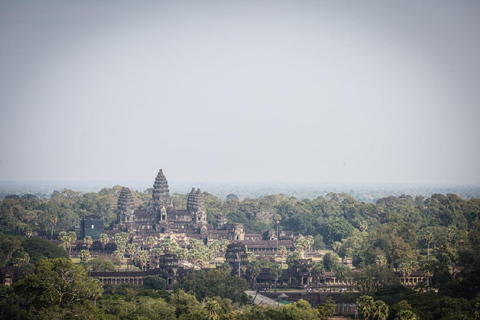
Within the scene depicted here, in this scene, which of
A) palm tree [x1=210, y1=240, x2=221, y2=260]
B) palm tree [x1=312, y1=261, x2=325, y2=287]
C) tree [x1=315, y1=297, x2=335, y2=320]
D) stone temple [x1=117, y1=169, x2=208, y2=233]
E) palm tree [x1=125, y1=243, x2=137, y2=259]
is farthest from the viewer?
stone temple [x1=117, y1=169, x2=208, y2=233]

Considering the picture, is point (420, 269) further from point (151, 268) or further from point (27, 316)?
point (27, 316)

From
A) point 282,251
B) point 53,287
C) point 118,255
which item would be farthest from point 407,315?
point 282,251

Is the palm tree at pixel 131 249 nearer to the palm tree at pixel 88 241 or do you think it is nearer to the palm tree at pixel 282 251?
the palm tree at pixel 88 241

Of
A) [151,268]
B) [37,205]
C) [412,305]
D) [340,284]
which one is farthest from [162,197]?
[412,305]

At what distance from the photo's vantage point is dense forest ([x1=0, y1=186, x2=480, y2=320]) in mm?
70812

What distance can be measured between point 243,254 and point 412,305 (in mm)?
37705

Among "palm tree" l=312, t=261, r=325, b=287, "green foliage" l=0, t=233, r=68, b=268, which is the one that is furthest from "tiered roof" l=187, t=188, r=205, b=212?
"palm tree" l=312, t=261, r=325, b=287

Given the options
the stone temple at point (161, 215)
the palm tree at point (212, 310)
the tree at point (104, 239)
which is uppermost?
the stone temple at point (161, 215)

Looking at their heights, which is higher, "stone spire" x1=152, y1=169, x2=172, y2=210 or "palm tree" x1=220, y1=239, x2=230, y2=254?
"stone spire" x1=152, y1=169, x2=172, y2=210

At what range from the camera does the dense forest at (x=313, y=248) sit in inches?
2788

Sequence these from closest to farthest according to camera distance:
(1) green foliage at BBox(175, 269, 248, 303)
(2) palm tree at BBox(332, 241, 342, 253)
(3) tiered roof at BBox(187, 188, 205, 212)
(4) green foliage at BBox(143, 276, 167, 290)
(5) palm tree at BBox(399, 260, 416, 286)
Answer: (1) green foliage at BBox(175, 269, 248, 303) → (4) green foliage at BBox(143, 276, 167, 290) → (5) palm tree at BBox(399, 260, 416, 286) → (2) palm tree at BBox(332, 241, 342, 253) → (3) tiered roof at BBox(187, 188, 205, 212)

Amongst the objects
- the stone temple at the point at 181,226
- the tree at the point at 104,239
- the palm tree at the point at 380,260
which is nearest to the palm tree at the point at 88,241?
the tree at the point at 104,239

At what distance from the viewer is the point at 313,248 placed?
148m

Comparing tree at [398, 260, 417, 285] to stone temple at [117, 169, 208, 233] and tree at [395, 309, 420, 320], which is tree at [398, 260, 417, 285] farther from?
stone temple at [117, 169, 208, 233]
